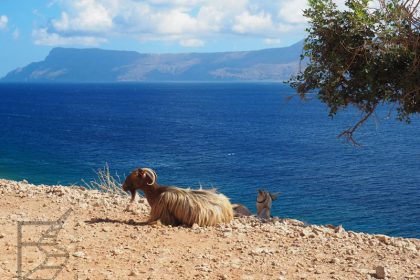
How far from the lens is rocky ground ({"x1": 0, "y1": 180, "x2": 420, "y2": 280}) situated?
8.85 m

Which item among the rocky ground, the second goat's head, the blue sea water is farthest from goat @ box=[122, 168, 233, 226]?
the blue sea water

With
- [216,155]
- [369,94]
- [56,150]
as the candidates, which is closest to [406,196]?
[216,155]

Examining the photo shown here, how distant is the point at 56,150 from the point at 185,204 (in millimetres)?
63075

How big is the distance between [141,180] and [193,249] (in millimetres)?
3375

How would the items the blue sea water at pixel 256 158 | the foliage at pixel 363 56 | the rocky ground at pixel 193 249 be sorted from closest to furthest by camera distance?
the rocky ground at pixel 193 249, the foliage at pixel 363 56, the blue sea water at pixel 256 158

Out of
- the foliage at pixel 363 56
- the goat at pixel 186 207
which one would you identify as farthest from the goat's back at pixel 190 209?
the foliage at pixel 363 56

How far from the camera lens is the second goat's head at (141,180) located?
42.3 ft

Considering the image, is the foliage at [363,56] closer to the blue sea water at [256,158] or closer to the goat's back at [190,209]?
the goat's back at [190,209]

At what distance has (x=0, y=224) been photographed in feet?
37.6

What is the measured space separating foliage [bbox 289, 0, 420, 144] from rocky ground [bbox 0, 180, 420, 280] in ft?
10.8

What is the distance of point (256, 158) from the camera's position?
64875 mm

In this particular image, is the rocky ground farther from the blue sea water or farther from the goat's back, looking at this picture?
the blue sea water

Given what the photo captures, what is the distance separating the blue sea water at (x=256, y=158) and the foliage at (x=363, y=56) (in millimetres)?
6849

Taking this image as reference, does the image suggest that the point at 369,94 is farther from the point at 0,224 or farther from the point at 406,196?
the point at 406,196
